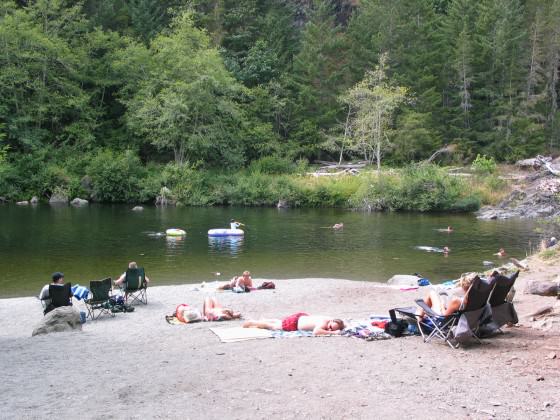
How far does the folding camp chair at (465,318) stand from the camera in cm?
832

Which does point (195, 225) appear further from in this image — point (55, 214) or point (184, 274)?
point (184, 274)

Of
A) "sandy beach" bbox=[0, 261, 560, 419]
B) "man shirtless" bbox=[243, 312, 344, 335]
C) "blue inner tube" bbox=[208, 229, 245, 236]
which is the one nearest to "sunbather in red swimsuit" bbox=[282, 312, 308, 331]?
"man shirtless" bbox=[243, 312, 344, 335]

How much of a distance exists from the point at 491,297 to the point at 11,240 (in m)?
23.7

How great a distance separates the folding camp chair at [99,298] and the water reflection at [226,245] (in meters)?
11.2

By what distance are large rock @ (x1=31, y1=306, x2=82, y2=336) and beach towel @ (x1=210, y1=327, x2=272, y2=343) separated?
294cm

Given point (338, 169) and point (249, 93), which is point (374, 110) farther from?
point (249, 93)

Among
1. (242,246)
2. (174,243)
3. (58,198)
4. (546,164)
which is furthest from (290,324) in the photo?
(546,164)

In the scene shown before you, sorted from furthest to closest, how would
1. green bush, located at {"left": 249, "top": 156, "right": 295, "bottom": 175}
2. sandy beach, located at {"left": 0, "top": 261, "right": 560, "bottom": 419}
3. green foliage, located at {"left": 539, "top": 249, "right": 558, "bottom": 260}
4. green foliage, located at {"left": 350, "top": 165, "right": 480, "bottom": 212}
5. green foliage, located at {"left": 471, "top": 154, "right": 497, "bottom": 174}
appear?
green bush, located at {"left": 249, "top": 156, "right": 295, "bottom": 175}, green foliage, located at {"left": 471, "top": 154, "right": 497, "bottom": 174}, green foliage, located at {"left": 350, "top": 165, "right": 480, "bottom": 212}, green foliage, located at {"left": 539, "top": 249, "right": 558, "bottom": 260}, sandy beach, located at {"left": 0, "top": 261, "right": 560, "bottom": 419}

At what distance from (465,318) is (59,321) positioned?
7374 mm

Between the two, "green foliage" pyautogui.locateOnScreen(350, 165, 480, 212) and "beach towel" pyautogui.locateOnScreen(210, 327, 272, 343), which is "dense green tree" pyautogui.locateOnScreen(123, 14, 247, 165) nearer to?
"green foliage" pyautogui.locateOnScreen(350, 165, 480, 212)

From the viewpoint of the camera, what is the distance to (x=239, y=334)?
949 centimetres

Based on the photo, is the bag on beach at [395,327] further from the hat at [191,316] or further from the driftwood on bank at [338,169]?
the driftwood on bank at [338,169]

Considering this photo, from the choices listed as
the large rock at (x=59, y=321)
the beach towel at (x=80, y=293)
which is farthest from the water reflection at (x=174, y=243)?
the large rock at (x=59, y=321)

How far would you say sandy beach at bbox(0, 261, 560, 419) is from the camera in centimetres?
595
